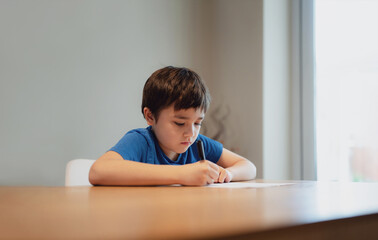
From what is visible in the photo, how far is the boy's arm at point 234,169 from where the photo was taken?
1.12 meters

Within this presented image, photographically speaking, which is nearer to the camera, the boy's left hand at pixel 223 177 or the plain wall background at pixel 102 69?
the boy's left hand at pixel 223 177

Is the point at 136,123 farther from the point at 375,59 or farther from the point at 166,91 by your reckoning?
the point at 375,59

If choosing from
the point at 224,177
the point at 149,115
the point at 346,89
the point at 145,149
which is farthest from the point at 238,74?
the point at 224,177

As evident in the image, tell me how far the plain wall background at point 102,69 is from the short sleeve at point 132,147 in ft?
2.35

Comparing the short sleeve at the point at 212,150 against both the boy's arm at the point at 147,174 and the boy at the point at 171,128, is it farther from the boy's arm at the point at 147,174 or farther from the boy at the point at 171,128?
the boy's arm at the point at 147,174

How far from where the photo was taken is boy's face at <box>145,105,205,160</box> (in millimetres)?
1247

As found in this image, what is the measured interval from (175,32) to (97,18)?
1.77 feet

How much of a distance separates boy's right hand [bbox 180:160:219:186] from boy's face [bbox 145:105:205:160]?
11.4 inches

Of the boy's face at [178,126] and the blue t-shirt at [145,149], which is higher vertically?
the boy's face at [178,126]

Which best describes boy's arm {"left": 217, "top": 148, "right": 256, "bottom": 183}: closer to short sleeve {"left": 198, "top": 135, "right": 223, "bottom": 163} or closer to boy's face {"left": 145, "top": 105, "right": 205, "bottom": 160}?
short sleeve {"left": 198, "top": 135, "right": 223, "bottom": 163}

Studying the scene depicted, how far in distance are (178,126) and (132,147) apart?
17 cm


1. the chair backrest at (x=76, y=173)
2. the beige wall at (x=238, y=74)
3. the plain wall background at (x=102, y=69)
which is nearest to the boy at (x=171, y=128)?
the chair backrest at (x=76, y=173)

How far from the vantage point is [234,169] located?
1290mm

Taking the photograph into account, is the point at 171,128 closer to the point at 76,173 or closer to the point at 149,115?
the point at 149,115
